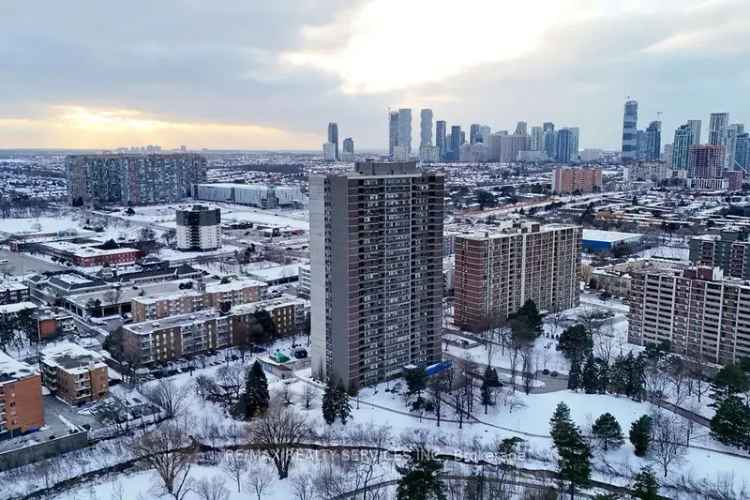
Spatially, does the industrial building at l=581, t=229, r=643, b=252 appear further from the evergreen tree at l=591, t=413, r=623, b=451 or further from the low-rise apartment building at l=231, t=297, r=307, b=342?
the evergreen tree at l=591, t=413, r=623, b=451

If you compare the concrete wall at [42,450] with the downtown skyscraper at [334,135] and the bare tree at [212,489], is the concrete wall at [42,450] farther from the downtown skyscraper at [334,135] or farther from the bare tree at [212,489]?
the downtown skyscraper at [334,135]

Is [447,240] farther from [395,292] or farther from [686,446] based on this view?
[686,446]

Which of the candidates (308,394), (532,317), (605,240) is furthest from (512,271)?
(605,240)

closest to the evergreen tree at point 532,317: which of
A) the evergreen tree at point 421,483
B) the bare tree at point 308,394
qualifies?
the bare tree at point 308,394

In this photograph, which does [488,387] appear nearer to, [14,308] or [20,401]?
[20,401]

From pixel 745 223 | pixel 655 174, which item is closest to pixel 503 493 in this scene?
pixel 745 223

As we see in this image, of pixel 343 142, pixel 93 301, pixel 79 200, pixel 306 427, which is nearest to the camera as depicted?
pixel 306 427
